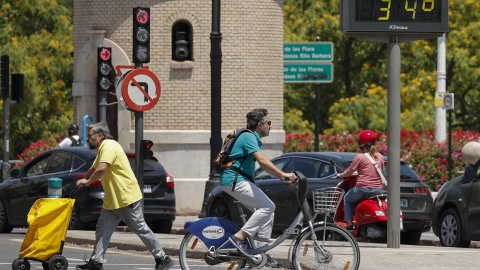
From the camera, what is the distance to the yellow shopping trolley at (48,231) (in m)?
11.6

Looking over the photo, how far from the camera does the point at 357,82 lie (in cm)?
4609

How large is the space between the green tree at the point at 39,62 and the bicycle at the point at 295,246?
2925cm

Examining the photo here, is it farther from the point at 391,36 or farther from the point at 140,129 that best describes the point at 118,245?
the point at 391,36

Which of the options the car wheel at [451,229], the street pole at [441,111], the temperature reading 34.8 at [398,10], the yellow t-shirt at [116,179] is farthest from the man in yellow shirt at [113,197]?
the street pole at [441,111]

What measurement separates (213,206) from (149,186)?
1.21 metres

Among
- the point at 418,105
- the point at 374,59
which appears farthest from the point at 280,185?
the point at 374,59

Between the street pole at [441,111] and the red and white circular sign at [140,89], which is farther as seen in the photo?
the street pole at [441,111]

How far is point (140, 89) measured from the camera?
54.8ft

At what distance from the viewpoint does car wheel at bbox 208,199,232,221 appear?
18109 mm

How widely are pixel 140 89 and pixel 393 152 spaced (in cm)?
427

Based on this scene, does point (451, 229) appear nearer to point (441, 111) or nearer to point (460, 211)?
point (460, 211)

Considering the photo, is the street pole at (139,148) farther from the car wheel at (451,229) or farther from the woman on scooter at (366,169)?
the car wheel at (451,229)

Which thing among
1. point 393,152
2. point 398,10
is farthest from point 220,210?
point 398,10

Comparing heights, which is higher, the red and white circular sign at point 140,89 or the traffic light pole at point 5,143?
the red and white circular sign at point 140,89
